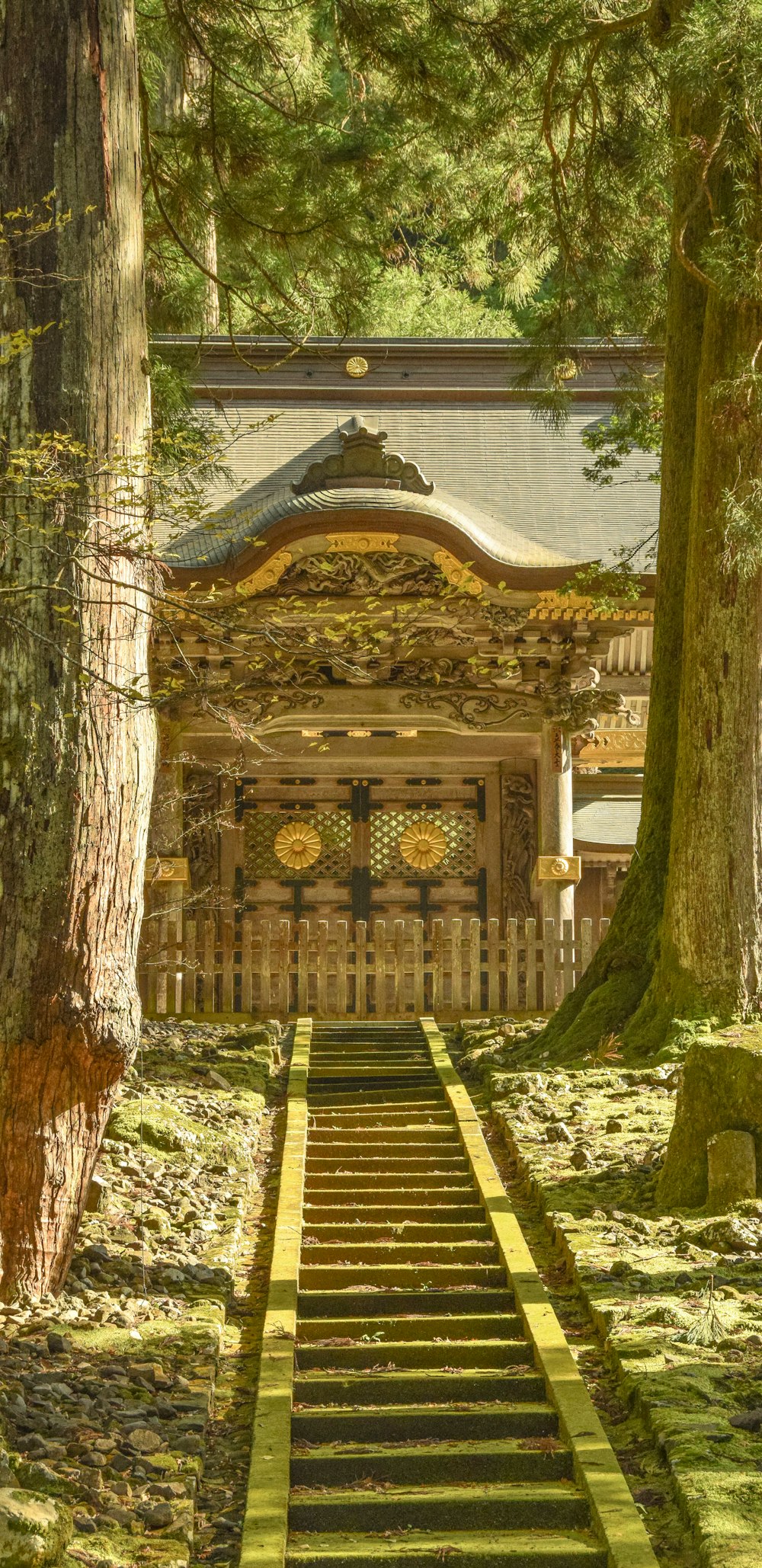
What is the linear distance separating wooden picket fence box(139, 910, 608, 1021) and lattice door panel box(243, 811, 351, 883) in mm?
2997

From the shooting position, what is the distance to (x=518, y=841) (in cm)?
1587

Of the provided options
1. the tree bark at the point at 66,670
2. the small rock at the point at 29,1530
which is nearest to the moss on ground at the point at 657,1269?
the small rock at the point at 29,1530

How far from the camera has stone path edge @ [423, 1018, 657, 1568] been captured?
4.28 meters

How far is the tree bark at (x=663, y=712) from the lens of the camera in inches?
381

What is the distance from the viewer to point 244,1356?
18.9 feet

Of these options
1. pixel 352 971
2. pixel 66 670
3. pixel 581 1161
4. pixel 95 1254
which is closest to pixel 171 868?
pixel 352 971

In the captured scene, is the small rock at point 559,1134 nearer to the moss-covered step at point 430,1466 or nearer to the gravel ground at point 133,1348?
the gravel ground at point 133,1348

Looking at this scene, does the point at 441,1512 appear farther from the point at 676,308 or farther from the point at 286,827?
the point at 286,827

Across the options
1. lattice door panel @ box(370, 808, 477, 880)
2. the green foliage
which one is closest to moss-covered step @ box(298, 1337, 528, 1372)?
the green foliage

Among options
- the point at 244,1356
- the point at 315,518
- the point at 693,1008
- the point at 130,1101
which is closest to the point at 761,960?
the point at 693,1008

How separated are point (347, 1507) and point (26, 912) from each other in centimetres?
230

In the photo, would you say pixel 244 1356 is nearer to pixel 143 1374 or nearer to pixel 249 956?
pixel 143 1374

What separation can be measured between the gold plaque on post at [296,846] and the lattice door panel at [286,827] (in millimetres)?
23

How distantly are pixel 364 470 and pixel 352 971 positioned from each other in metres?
4.44
